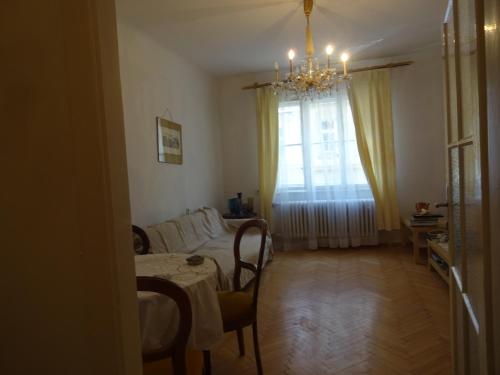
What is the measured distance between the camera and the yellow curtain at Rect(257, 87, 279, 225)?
189 inches

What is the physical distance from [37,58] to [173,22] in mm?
2710

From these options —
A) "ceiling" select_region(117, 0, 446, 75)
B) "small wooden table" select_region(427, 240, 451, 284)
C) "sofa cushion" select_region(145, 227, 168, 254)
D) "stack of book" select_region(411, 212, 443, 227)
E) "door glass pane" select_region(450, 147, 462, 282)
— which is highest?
"ceiling" select_region(117, 0, 446, 75)

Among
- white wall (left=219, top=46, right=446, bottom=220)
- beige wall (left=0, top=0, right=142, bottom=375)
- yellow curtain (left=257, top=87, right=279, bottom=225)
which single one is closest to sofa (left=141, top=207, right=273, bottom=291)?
yellow curtain (left=257, top=87, right=279, bottom=225)

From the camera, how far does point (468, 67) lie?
3.04ft

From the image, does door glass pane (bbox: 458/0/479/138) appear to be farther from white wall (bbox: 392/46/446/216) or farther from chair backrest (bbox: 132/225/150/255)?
white wall (bbox: 392/46/446/216)

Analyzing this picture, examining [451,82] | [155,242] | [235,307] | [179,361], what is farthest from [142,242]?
[451,82]

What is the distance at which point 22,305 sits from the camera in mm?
878

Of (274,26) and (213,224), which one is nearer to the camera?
(274,26)

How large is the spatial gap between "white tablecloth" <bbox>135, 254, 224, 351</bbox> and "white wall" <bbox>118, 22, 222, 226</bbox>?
1.55 metres

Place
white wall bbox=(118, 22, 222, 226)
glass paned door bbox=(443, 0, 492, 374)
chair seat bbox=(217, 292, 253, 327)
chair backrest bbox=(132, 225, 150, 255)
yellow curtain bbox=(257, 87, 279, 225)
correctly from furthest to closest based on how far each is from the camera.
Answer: yellow curtain bbox=(257, 87, 279, 225)
white wall bbox=(118, 22, 222, 226)
chair backrest bbox=(132, 225, 150, 255)
chair seat bbox=(217, 292, 253, 327)
glass paned door bbox=(443, 0, 492, 374)

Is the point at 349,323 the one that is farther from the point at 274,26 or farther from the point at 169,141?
the point at 274,26

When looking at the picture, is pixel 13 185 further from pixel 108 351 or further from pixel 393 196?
pixel 393 196

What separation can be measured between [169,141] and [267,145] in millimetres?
1662

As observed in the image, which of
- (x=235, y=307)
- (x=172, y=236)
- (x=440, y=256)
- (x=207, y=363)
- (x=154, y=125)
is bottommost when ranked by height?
(x=207, y=363)
